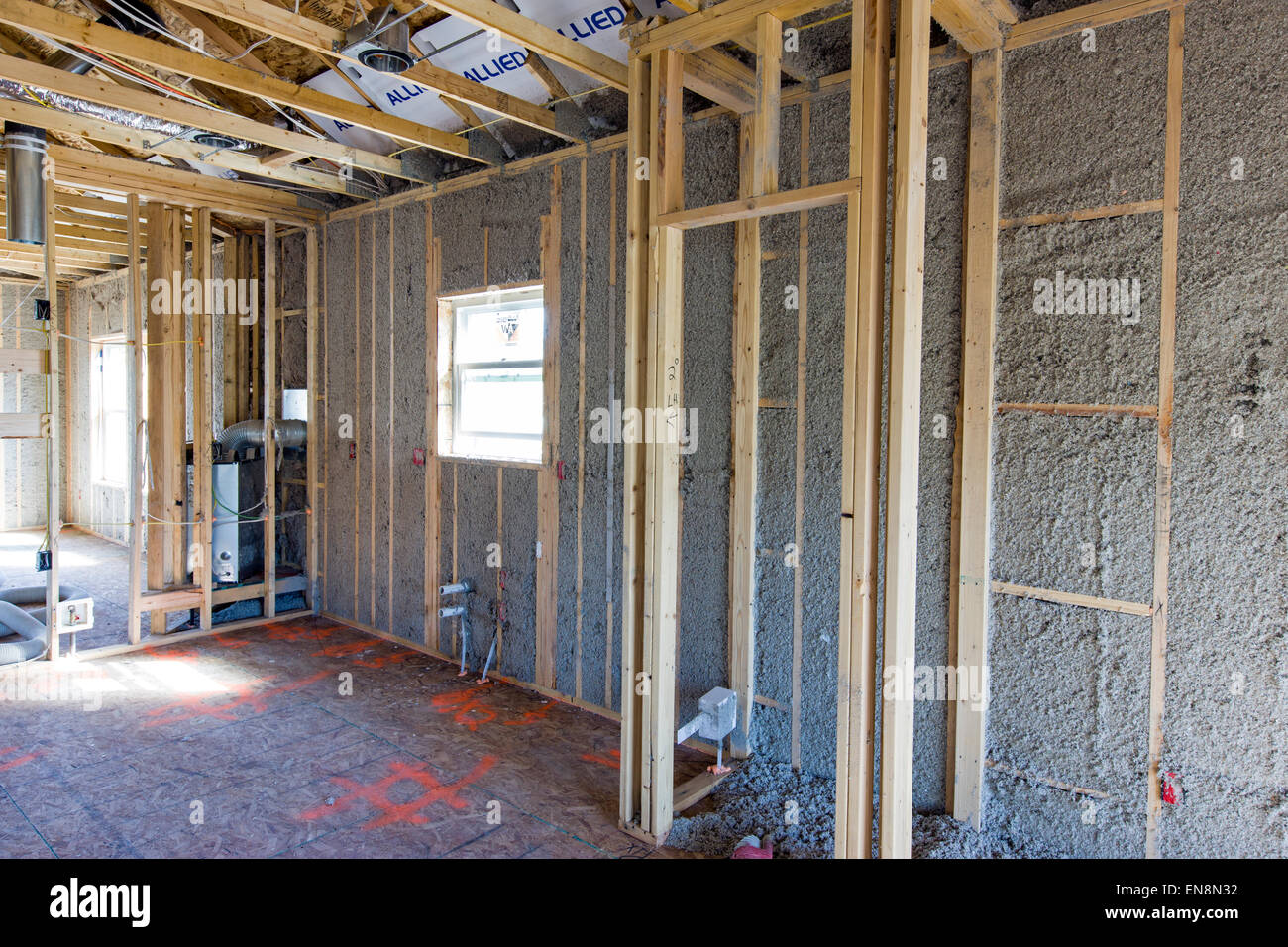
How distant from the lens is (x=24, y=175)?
4551 millimetres

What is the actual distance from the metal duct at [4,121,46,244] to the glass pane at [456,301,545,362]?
2.48 meters

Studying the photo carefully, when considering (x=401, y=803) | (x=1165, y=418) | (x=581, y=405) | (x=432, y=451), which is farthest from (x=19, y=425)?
(x=1165, y=418)

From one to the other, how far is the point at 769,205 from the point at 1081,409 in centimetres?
133

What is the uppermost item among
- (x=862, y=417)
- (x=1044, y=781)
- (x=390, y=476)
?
(x=862, y=417)

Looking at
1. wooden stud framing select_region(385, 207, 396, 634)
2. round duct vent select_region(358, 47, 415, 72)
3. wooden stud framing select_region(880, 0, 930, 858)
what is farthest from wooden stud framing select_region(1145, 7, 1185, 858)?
wooden stud framing select_region(385, 207, 396, 634)

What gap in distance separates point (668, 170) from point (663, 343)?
656mm

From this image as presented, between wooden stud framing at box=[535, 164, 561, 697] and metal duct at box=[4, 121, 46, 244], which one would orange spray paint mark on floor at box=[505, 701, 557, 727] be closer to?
wooden stud framing at box=[535, 164, 561, 697]

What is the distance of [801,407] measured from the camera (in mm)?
3473

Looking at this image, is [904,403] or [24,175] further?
[24,175]

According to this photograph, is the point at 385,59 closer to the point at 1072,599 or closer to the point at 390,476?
the point at 390,476

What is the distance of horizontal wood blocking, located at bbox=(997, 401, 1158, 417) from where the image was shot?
2.67 m

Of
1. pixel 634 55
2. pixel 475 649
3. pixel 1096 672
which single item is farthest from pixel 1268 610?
pixel 475 649

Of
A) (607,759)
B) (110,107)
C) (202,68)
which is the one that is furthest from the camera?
(110,107)
